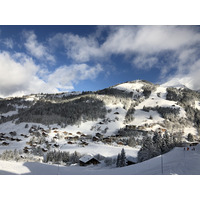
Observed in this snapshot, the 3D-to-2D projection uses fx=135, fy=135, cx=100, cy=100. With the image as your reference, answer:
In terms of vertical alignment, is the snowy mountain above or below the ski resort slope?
above

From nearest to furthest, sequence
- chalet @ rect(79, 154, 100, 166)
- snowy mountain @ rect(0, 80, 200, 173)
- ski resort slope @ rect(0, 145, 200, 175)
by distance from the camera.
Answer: ski resort slope @ rect(0, 145, 200, 175) < chalet @ rect(79, 154, 100, 166) < snowy mountain @ rect(0, 80, 200, 173)

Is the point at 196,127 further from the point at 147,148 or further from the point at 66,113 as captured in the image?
the point at 66,113

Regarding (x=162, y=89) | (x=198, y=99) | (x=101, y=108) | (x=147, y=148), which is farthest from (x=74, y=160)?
(x=162, y=89)

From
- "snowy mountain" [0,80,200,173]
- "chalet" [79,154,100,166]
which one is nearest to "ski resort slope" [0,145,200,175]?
"chalet" [79,154,100,166]

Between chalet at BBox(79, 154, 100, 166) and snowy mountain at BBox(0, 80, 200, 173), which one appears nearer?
chalet at BBox(79, 154, 100, 166)

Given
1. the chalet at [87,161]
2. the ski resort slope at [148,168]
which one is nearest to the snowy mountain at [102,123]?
the chalet at [87,161]

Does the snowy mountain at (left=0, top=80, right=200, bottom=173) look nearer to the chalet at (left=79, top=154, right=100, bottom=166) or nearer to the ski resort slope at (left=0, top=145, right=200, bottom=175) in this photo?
the chalet at (left=79, top=154, right=100, bottom=166)

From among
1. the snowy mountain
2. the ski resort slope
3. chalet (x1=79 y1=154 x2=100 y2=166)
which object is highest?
the snowy mountain

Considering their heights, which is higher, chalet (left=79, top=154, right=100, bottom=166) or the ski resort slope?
the ski resort slope

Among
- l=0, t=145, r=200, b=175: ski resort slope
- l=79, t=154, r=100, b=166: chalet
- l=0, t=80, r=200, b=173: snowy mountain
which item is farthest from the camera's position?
l=0, t=80, r=200, b=173: snowy mountain

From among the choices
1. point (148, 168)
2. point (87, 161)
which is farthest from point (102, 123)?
point (148, 168)

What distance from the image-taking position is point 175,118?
4131 inches

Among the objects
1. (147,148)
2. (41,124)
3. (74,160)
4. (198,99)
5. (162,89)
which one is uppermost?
(162,89)

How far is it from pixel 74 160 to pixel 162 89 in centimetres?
18141
